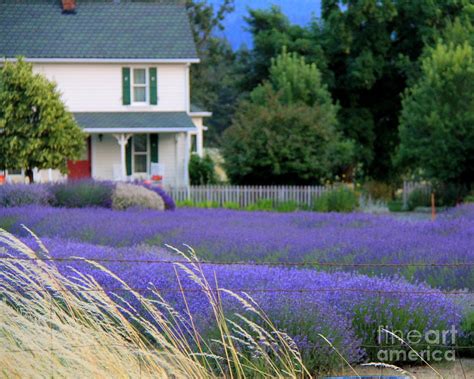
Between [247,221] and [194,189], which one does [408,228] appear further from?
[194,189]

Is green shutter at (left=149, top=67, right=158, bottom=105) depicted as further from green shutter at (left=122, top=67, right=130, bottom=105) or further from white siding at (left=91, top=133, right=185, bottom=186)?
white siding at (left=91, top=133, right=185, bottom=186)

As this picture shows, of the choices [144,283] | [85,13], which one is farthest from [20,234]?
[85,13]

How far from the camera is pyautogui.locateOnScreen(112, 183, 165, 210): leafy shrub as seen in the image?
22641mm

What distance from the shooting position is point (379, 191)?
1626 inches

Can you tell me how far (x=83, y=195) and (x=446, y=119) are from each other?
49.7 feet

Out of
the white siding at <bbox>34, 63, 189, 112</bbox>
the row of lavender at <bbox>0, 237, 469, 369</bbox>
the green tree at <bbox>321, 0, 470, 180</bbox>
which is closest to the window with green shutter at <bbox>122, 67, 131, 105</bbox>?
the white siding at <bbox>34, 63, 189, 112</bbox>

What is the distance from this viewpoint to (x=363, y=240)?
12.8 m

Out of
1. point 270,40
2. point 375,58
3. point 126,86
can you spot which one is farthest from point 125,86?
point 375,58

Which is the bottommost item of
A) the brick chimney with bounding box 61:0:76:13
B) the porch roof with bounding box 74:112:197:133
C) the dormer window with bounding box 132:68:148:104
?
the porch roof with bounding box 74:112:197:133

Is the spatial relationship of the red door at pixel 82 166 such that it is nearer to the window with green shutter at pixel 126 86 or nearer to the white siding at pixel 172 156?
the window with green shutter at pixel 126 86

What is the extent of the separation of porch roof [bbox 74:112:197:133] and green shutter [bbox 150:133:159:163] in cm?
103

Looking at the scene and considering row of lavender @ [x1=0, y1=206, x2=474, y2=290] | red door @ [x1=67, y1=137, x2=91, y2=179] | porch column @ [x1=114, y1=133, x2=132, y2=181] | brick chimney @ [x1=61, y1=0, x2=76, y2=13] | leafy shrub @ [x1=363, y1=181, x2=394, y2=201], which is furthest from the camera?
leafy shrub @ [x1=363, y1=181, x2=394, y2=201]

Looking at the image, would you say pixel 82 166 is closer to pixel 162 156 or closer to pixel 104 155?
pixel 104 155

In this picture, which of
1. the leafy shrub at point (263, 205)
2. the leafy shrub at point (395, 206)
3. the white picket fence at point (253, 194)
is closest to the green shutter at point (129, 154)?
the white picket fence at point (253, 194)
